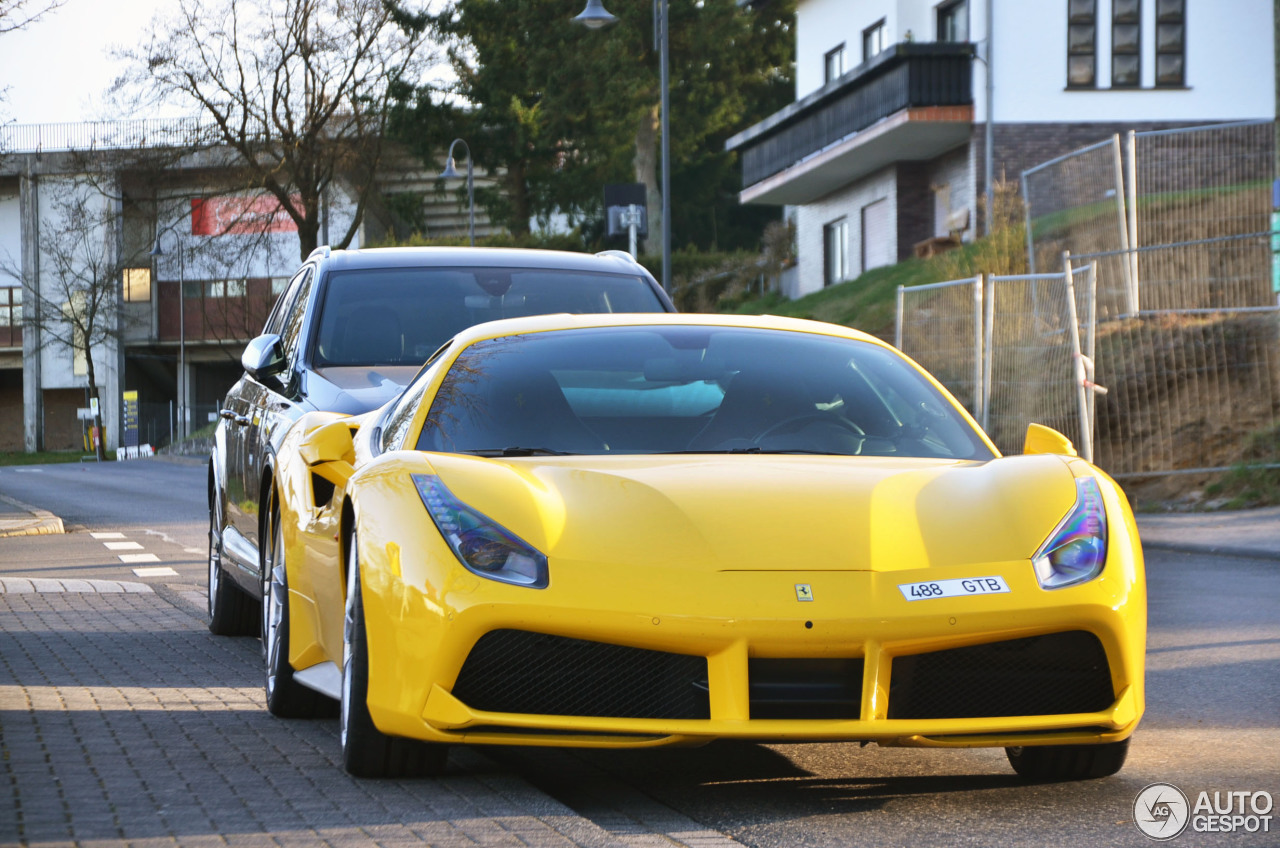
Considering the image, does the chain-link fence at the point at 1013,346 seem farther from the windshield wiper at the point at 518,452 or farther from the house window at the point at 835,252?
the house window at the point at 835,252

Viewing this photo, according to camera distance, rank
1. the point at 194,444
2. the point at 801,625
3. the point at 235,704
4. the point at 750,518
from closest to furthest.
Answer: the point at 801,625 → the point at 750,518 → the point at 235,704 → the point at 194,444

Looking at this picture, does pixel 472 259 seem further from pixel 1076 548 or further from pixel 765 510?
pixel 1076 548

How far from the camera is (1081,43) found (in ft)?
112

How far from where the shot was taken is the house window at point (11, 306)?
82.3 meters

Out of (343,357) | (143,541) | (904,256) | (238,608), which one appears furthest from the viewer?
(904,256)

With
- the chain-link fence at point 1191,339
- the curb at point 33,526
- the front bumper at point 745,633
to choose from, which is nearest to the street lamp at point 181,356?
the curb at point 33,526

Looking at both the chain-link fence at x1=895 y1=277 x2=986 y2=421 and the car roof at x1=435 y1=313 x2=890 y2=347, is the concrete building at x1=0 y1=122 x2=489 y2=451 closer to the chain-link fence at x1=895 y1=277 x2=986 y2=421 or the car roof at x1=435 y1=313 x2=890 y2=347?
the chain-link fence at x1=895 y1=277 x2=986 y2=421

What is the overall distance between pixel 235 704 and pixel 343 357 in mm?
1971

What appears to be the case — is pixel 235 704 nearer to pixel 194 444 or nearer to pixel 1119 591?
pixel 1119 591

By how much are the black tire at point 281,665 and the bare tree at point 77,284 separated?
67735mm

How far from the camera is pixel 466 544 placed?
14.9ft

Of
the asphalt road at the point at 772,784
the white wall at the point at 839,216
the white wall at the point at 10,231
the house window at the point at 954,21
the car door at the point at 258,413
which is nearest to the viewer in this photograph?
the asphalt road at the point at 772,784

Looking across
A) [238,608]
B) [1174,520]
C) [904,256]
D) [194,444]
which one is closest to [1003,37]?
[904,256]

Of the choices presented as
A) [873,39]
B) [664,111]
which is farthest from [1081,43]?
[664,111]
